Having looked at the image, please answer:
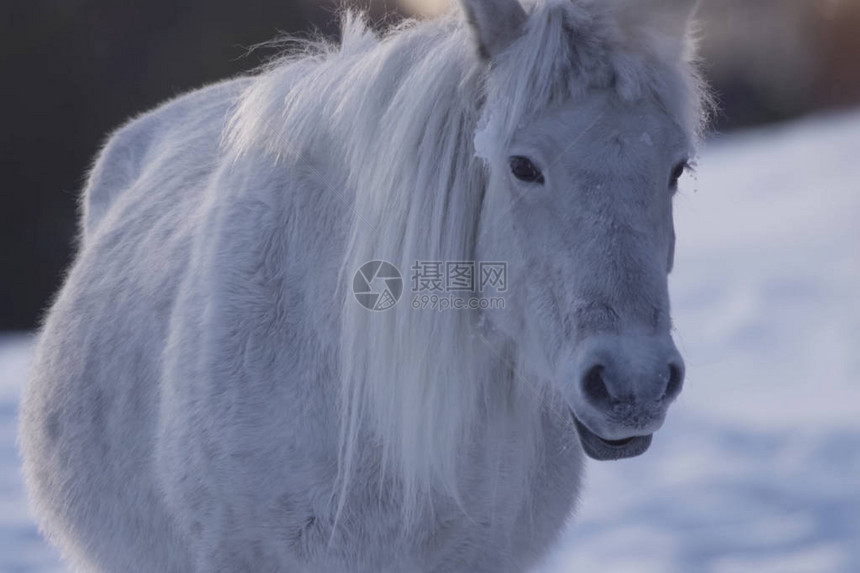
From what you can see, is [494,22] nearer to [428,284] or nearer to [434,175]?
[434,175]

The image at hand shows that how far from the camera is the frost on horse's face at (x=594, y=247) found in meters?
2.00

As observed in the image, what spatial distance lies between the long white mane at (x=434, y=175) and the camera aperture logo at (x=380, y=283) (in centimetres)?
2

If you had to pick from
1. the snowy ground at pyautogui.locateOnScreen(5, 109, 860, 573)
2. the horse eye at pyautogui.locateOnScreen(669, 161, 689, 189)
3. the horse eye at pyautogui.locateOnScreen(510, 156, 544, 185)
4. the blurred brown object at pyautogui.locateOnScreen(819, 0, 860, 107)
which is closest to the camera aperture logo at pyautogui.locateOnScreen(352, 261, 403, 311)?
the horse eye at pyautogui.locateOnScreen(510, 156, 544, 185)

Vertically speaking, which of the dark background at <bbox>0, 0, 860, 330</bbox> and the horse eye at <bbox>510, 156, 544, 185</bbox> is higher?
the horse eye at <bbox>510, 156, 544, 185</bbox>

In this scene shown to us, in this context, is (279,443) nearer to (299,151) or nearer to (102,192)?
(299,151)

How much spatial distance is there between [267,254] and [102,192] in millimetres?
1892

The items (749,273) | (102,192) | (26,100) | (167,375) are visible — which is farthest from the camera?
(26,100)

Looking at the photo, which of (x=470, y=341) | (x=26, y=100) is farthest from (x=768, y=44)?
(x=470, y=341)

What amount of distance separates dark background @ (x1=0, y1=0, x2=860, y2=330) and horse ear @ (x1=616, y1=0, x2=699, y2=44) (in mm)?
16529

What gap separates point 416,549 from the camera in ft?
7.98

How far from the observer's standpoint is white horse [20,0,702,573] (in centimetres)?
211

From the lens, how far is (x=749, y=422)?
23.6 feet

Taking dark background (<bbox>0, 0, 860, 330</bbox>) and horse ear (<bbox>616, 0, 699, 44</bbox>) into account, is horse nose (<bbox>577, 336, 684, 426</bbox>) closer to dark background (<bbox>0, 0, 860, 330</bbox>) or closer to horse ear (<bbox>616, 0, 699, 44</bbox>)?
horse ear (<bbox>616, 0, 699, 44</bbox>)

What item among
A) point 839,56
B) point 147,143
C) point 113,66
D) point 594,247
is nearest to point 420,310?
point 594,247
